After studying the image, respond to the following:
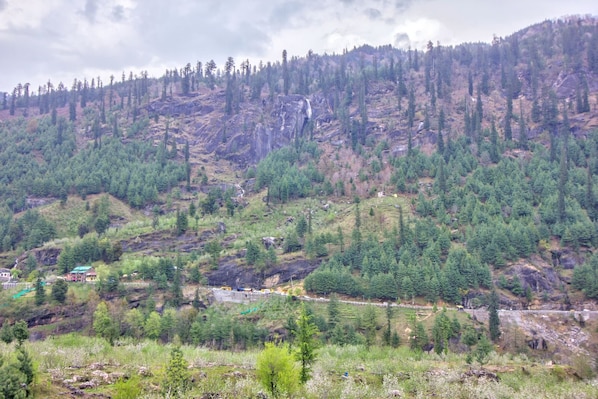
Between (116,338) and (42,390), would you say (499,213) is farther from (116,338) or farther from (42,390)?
(42,390)

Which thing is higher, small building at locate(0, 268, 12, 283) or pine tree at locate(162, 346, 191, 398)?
small building at locate(0, 268, 12, 283)

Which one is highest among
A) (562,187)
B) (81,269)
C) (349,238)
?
(562,187)

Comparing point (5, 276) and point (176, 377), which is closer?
point (176, 377)

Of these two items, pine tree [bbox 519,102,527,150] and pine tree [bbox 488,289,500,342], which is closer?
pine tree [bbox 488,289,500,342]

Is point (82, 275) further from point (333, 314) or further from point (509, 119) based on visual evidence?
point (509, 119)

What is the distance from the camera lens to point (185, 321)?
321 ft

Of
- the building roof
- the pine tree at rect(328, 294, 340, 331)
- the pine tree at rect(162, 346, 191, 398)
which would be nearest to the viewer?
the pine tree at rect(162, 346, 191, 398)

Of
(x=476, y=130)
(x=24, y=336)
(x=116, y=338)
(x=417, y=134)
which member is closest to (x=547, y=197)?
(x=476, y=130)

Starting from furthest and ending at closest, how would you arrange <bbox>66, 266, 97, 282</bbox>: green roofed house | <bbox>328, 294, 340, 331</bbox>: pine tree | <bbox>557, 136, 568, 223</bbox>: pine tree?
1. <bbox>557, 136, 568, 223</bbox>: pine tree
2. <bbox>66, 266, 97, 282</bbox>: green roofed house
3. <bbox>328, 294, 340, 331</bbox>: pine tree

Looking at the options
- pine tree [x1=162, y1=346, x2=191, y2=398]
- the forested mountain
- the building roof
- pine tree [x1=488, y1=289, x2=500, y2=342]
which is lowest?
pine tree [x1=488, y1=289, x2=500, y2=342]

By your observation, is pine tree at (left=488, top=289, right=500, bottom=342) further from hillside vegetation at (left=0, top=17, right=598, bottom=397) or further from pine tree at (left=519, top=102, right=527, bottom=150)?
pine tree at (left=519, top=102, right=527, bottom=150)

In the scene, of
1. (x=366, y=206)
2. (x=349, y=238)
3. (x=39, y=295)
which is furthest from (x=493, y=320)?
(x=39, y=295)

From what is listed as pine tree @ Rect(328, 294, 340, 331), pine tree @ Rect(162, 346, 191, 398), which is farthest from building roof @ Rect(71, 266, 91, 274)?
pine tree @ Rect(162, 346, 191, 398)

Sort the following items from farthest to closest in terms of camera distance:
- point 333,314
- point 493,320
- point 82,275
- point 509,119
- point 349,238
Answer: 1. point 509,119
2. point 349,238
3. point 82,275
4. point 333,314
5. point 493,320
